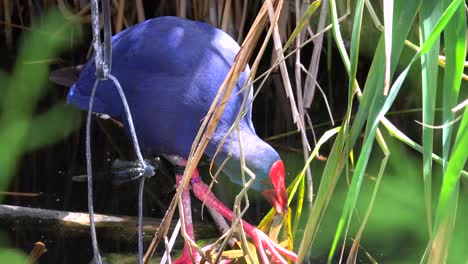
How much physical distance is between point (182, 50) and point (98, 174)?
522 millimetres

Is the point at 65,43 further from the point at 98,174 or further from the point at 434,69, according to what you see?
the point at 434,69

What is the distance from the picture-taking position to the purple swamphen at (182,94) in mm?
1631

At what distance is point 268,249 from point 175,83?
1.53 feet

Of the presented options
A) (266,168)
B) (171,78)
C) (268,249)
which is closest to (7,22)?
(171,78)

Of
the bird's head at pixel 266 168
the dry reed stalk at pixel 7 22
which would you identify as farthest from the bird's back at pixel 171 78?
the dry reed stalk at pixel 7 22

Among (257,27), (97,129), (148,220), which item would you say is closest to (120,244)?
(148,220)

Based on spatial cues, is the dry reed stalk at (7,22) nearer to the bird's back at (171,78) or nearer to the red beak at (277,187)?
the bird's back at (171,78)

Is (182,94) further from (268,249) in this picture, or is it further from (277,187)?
(268,249)

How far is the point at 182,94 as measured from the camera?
1.71 metres

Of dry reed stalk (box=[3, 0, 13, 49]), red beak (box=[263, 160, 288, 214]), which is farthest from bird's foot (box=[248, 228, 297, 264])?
dry reed stalk (box=[3, 0, 13, 49])

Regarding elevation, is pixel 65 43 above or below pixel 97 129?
above

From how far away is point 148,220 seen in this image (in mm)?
1822

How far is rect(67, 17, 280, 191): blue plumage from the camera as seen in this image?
169 cm

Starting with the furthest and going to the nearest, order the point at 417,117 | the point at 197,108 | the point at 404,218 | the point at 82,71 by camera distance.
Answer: the point at 417,117, the point at 82,71, the point at 404,218, the point at 197,108
